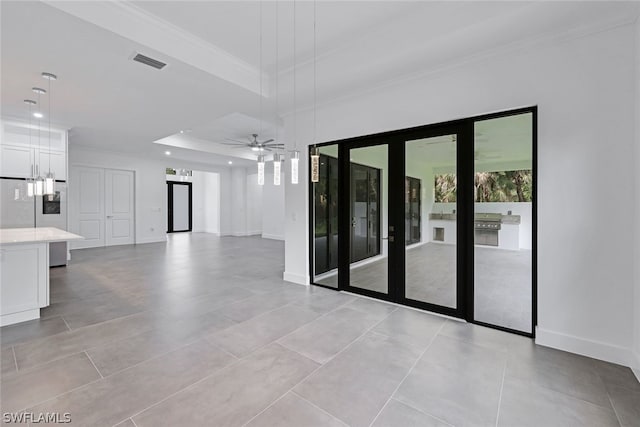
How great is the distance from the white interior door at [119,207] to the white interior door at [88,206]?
17 cm

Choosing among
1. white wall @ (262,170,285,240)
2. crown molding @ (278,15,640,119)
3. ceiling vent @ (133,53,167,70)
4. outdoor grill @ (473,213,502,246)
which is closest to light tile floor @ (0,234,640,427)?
outdoor grill @ (473,213,502,246)

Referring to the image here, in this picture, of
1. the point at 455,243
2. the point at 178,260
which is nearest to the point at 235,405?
the point at 455,243

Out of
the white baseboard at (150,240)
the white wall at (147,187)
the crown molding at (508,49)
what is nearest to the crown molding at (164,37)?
the crown molding at (508,49)

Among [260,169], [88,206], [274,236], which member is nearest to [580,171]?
[260,169]

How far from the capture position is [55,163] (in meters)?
6.30

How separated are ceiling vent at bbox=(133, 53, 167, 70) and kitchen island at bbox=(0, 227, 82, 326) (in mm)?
2319

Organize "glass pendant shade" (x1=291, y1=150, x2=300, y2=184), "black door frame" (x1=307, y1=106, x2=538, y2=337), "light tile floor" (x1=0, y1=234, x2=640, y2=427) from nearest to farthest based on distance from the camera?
"light tile floor" (x1=0, y1=234, x2=640, y2=427), "glass pendant shade" (x1=291, y1=150, x2=300, y2=184), "black door frame" (x1=307, y1=106, x2=538, y2=337)

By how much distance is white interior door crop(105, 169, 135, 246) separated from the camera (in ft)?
30.1

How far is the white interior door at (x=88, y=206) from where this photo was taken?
8.48 m

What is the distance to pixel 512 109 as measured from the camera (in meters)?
2.98

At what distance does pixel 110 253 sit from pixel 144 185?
3007 mm

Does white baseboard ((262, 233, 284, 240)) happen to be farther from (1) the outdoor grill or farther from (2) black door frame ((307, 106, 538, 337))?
(1) the outdoor grill

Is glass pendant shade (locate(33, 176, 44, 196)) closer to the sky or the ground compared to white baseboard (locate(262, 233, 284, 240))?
closer to the sky

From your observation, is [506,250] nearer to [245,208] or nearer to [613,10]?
[613,10]
